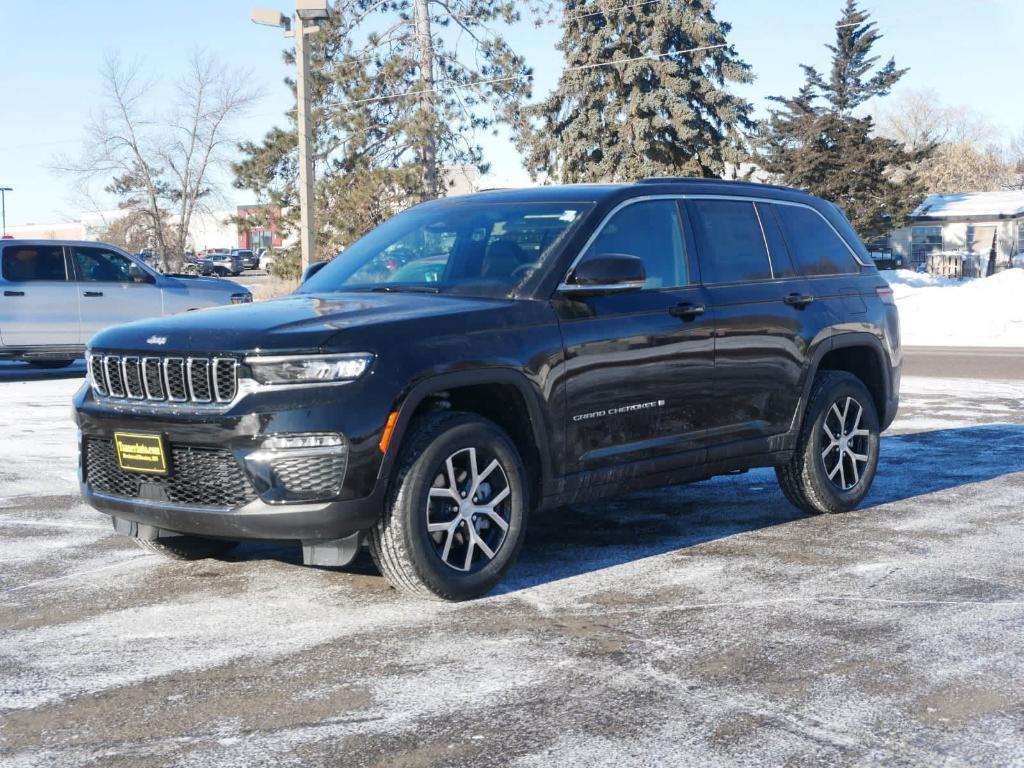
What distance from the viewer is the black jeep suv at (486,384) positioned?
5.07 meters

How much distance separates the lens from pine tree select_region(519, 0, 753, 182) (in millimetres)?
42938

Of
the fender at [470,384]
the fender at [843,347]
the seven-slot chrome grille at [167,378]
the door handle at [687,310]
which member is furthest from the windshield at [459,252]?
the fender at [843,347]

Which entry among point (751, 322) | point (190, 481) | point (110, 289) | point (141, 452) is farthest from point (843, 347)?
point (110, 289)

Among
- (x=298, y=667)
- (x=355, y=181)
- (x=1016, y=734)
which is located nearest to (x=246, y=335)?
(x=298, y=667)

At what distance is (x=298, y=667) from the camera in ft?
15.1

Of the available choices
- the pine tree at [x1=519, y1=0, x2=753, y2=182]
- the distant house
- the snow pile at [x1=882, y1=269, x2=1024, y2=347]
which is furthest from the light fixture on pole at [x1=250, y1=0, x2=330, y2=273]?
the distant house

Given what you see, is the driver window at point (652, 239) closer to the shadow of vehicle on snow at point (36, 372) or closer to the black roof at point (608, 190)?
the black roof at point (608, 190)

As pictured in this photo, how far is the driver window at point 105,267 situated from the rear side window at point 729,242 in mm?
12521

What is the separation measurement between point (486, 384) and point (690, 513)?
242 cm

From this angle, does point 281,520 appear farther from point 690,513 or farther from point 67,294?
point 67,294

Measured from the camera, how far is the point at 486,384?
5.60 m

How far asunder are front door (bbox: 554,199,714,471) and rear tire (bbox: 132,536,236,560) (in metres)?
1.90

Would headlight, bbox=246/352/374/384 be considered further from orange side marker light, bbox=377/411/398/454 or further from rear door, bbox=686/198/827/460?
rear door, bbox=686/198/827/460

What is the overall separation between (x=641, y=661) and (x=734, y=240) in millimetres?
3148
